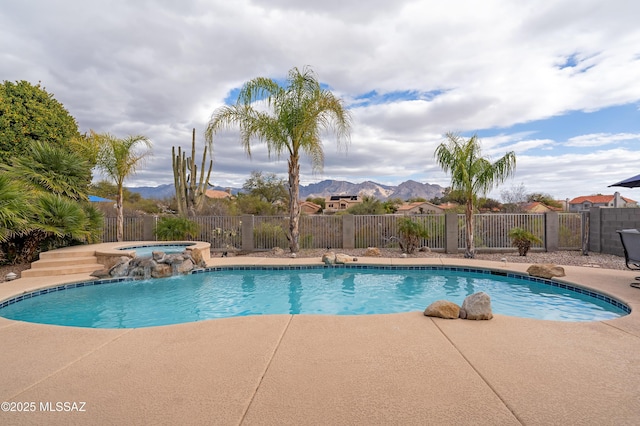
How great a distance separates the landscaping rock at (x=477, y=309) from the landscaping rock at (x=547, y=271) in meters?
3.81

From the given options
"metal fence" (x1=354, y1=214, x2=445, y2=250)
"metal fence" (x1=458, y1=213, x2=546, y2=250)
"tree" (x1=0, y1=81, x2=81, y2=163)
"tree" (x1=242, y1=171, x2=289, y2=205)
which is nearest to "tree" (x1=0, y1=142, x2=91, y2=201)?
"tree" (x1=0, y1=81, x2=81, y2=163)

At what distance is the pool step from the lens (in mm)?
7538

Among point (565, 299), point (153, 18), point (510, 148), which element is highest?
point (153, 18)

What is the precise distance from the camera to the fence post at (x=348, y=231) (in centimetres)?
1295

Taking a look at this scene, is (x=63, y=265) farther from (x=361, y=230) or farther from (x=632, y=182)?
(x=632, y=182)

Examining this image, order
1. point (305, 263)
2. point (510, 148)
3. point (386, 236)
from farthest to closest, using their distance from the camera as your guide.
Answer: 1. point (386, 236)
2. point (510, 148)
3. point (305, 263)

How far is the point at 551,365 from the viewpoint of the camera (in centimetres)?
274

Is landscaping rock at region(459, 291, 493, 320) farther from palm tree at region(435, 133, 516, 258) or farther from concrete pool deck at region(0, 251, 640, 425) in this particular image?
palm tree at region(435, 133, 516, 258)

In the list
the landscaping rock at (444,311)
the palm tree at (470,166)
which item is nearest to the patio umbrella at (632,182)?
the palm tree at (470,166)

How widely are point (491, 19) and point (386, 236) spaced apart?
7784 millimetres

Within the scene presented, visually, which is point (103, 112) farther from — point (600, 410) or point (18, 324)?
point (600, 410)

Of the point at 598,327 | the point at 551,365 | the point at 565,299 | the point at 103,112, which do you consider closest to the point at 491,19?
the point at 565,299

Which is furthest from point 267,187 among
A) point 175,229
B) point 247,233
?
point 175,229

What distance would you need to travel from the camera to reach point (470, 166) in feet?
33.2
